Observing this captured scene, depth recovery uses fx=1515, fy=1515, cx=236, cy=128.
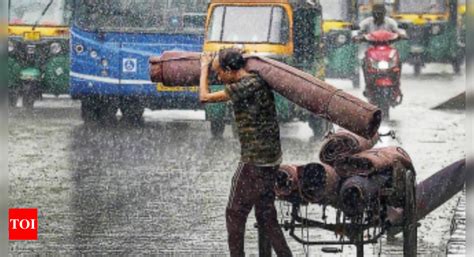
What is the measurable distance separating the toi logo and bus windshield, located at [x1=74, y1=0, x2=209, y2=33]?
864cm

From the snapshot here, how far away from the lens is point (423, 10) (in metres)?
34.0

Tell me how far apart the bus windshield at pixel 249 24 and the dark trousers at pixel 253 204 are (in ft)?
34.8

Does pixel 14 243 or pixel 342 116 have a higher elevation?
pixel 342 116

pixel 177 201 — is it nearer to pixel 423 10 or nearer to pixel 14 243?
pixel 14 243

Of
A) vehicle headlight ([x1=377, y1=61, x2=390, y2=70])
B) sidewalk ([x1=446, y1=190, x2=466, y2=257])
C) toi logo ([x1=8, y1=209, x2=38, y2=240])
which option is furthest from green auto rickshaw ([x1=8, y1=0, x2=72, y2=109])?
sidewalk ([x1=446, y1=190, x2=466, y2=257])

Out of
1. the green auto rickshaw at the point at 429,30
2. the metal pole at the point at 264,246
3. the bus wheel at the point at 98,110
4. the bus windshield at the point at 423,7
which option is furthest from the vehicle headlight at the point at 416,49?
the metal pole at the point at 264,246

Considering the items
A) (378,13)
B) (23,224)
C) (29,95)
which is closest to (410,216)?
(23,224)

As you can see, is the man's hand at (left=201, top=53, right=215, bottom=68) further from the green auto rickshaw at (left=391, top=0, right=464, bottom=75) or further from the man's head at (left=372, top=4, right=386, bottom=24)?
the green auto rickshaw at (left=391, top=0, right=464, bottom=75)

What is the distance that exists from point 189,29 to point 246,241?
1003cm

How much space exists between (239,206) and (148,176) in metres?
6.53

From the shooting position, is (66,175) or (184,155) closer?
(66,175)

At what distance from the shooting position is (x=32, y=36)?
946 inches

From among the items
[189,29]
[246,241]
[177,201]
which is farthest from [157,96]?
[246,241]

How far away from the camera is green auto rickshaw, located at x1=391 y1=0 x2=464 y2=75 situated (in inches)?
1335
